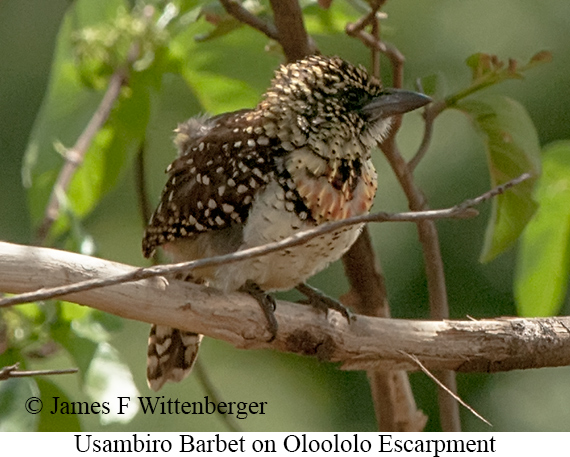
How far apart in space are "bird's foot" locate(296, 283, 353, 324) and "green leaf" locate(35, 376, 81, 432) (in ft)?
1.78

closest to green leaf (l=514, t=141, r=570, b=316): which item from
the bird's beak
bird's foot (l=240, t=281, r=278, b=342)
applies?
the bird's beak

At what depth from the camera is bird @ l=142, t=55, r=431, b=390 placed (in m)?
1.80

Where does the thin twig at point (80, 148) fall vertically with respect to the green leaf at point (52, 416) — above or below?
above

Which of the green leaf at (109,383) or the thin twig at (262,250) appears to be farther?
the green leaf at (109,383)

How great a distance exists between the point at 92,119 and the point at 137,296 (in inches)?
24.2

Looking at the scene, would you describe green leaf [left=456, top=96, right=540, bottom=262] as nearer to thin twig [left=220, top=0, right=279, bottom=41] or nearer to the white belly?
the white belly

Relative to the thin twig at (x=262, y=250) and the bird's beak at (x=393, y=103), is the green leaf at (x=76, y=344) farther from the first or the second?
the bird's beak at (x=393, y=103)

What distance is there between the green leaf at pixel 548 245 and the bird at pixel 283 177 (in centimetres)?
36

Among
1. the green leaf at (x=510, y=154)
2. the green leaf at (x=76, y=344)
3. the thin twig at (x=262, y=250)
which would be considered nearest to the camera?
the thin twig at (x=262, y=250)

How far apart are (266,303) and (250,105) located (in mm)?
638

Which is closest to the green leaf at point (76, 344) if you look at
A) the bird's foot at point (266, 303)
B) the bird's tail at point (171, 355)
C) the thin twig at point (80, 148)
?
the thin twig at point (80, 148)

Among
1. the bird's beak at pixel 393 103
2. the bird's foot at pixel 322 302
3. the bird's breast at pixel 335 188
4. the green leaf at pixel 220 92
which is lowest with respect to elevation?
the bird's foot at pixel 322 302

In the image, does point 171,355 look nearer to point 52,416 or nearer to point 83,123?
point 52,416

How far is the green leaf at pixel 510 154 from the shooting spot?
179 cm
